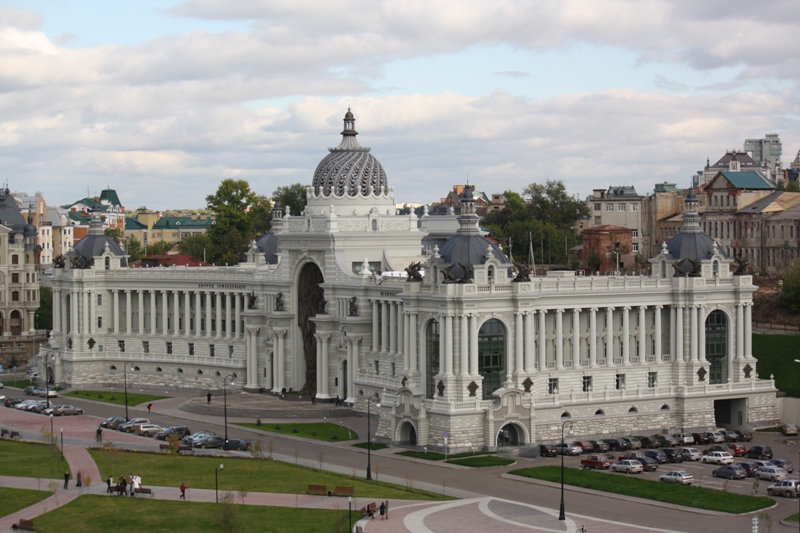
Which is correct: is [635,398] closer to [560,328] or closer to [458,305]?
[560,328]

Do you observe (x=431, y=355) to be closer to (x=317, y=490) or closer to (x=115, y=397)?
(x=317, y=490)

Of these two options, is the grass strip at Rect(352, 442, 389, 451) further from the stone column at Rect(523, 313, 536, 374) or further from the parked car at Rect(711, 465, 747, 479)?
the parked car at Rect(711, 465, 747, 479)

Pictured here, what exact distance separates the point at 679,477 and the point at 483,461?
45.5 ft

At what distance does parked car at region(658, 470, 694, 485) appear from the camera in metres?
98.2

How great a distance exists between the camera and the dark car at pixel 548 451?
110 m

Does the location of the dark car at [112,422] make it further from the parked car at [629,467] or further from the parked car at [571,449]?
the parked car at [629,467]

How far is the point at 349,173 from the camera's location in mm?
136875

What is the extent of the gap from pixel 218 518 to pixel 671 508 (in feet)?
81.9

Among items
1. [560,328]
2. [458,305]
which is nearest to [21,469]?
[458,305]

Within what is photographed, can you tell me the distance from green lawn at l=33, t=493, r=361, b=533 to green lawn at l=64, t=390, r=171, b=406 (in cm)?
4790

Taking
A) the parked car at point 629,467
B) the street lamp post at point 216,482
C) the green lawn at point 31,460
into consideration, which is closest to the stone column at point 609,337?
the parked car at point 629,467

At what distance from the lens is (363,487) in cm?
9669

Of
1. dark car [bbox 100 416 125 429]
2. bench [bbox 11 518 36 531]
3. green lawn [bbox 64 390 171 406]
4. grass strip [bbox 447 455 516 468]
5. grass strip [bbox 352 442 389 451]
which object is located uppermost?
green lawn [bbox 64 390 171 406]

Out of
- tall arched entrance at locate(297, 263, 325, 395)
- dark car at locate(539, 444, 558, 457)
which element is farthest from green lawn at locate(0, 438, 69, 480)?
dark car at locate(539, 444, 558, 457)
